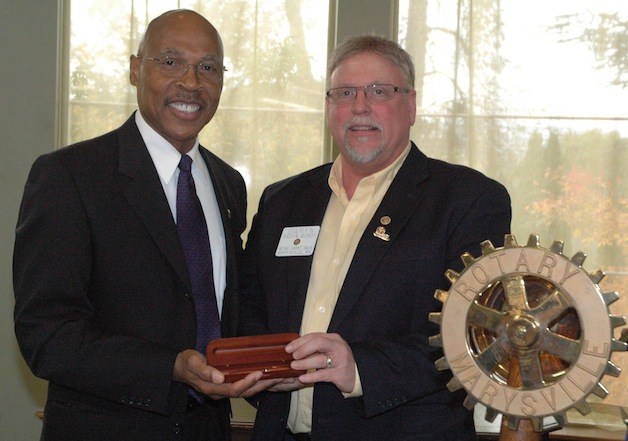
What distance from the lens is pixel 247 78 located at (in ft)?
13.8

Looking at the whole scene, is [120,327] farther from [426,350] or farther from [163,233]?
[426,350]

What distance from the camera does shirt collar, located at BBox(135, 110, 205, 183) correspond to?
2.65 meters

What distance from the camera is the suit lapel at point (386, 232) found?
8.04 feet

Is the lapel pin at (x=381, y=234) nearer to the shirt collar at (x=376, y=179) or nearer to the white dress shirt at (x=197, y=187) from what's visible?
the shirt collar at (x=376, y=179)

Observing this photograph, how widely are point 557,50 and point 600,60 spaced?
7.8 inches

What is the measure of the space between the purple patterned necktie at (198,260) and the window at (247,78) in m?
1.60

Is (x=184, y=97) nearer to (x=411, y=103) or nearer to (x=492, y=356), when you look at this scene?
(x=411, y=103)

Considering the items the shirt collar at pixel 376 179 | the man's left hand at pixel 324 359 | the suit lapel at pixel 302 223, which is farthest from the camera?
the shirt collar at pixel 376 179

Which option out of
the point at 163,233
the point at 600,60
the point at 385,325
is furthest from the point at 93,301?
the point at 600,60

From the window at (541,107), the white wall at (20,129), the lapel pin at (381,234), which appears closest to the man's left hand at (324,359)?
the lapel pin at (381,234)

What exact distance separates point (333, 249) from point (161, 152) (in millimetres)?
607

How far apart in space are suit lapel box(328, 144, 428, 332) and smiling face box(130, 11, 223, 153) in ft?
2.07

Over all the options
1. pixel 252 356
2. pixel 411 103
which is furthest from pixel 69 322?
pixel 411 103

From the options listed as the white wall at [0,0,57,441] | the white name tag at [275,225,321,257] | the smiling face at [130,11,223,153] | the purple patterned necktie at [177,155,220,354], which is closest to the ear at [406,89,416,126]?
the white name tag at [275,225,321,257]
